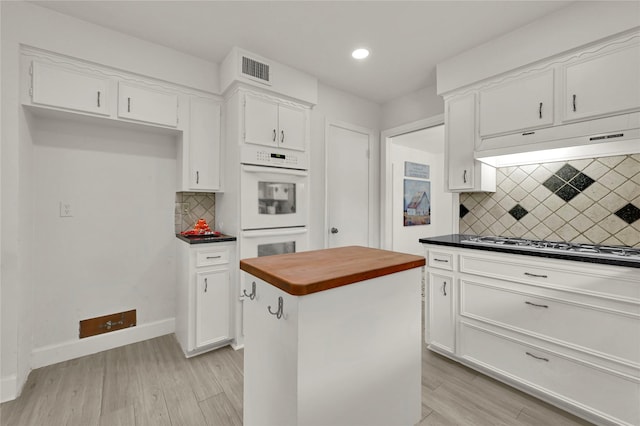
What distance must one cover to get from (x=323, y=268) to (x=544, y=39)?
2.38 meters

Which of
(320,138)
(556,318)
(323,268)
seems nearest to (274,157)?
(320,138)

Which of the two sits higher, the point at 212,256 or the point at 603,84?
the point at 603,84

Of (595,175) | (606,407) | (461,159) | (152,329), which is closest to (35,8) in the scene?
(152,329)

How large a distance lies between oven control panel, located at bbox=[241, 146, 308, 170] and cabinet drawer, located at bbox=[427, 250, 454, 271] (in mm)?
1495

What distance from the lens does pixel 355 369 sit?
1253 mm

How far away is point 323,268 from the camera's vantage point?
132 cm

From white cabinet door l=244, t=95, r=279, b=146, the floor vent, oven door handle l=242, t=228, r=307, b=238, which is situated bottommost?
the floor vent

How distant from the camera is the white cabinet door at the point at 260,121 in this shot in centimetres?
262

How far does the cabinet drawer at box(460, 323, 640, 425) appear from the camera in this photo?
5.14 feet

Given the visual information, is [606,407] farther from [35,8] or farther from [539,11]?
[35,8]

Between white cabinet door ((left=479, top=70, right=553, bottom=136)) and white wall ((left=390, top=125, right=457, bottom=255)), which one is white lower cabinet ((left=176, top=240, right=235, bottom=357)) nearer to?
white wall ((left=390, top=125, right=457, bottom=255))

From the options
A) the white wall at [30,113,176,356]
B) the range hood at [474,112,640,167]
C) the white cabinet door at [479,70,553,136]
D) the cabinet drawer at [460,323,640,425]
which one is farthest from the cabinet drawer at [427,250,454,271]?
the white wall at [30,113,176,356]

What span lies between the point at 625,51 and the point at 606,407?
85.2 inches

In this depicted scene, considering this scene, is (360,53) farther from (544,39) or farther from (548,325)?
(548,325)
